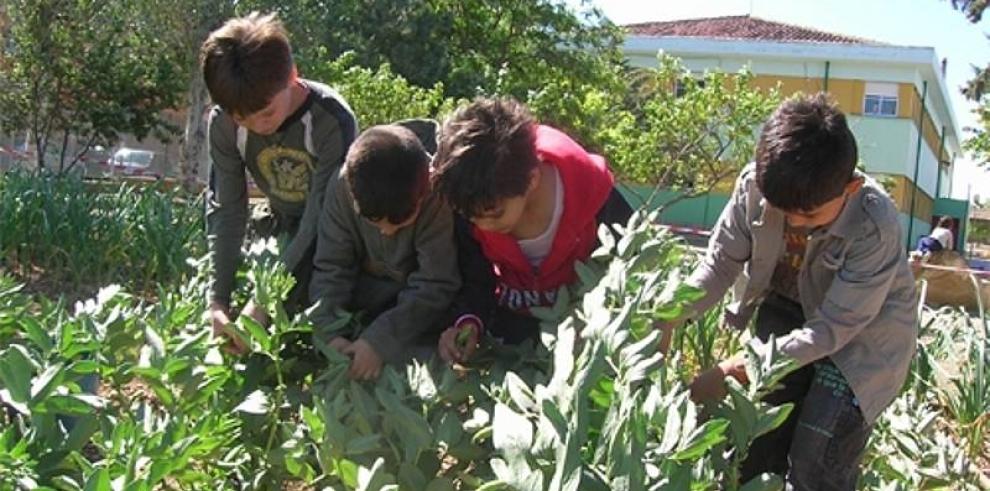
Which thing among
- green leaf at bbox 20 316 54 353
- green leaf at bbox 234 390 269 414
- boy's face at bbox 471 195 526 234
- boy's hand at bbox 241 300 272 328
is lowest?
green leaf at bbox 234 390 269 414

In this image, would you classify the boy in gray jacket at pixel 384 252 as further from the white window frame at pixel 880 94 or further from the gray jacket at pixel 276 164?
the white window frame at pixel 880 94

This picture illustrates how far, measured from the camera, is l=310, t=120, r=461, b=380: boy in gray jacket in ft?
5.54

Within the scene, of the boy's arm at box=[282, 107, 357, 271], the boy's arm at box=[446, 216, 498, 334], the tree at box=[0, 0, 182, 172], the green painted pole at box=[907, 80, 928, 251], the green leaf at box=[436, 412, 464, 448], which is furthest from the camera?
the green painted pole at box=[907, 80, 928, 251]

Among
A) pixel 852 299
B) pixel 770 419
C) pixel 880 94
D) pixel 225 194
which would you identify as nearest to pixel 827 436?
pixel 852 299

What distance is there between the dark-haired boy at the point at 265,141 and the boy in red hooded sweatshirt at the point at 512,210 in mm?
373

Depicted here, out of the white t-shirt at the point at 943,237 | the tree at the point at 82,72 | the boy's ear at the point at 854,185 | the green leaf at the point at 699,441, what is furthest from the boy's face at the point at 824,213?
the white t-shirt at the point at 943,237

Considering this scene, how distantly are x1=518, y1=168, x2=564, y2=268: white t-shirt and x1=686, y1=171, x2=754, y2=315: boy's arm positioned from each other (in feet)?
0.96

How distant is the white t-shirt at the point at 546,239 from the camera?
1.87 meters

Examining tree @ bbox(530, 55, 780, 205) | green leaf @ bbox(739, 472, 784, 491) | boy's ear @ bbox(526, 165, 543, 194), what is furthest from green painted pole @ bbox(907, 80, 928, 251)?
green leaf @ bbox(739, 472, 784, 491)

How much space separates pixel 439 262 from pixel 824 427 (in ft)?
2.54

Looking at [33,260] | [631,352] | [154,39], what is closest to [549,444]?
[631,352]

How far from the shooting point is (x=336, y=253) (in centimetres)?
194

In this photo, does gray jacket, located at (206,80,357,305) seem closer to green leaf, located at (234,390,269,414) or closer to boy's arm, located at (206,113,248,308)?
boy's arm, located at (206,113,248,308)

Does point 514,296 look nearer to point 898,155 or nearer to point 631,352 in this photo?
point 631,352
